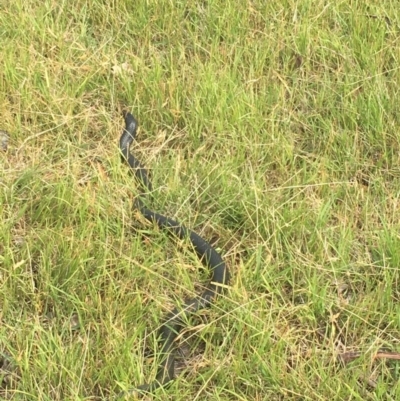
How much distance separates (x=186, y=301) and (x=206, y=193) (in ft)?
1.74

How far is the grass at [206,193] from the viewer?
8.21 feet

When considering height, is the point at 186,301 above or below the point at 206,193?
below

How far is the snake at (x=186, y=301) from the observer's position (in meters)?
→ 2.49

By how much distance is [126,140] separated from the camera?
3381mm

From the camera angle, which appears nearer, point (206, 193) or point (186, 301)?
point (186, 301)

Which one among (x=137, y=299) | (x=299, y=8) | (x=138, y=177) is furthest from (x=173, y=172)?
(x=299, y=8)

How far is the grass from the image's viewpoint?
2.50 metres

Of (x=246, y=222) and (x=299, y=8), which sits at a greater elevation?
(x=299, y=8)

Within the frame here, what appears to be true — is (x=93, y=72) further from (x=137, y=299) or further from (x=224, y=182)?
(x=137, y=299)

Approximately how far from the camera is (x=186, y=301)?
2754mm

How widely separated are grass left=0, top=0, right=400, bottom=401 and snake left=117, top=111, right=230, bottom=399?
0.04m

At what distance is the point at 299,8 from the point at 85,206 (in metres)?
1.74

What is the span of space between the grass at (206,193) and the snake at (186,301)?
4cm

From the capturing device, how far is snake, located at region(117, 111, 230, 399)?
8.18 ft
